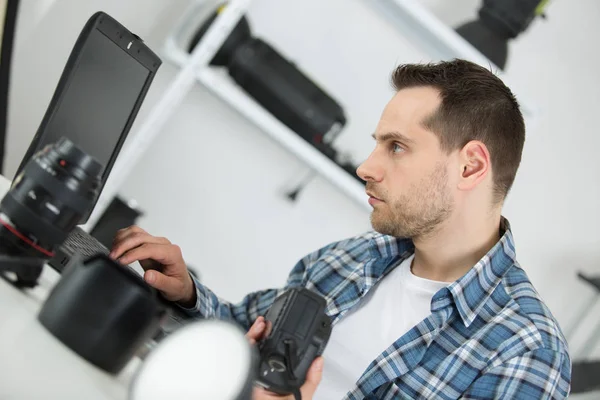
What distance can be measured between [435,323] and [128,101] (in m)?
0.70

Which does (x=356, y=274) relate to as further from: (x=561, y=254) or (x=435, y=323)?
(x=561, y=254)

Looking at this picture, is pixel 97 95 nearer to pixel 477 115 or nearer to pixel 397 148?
pixel 397 148

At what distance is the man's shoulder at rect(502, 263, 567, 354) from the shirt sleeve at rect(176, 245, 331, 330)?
445 mm

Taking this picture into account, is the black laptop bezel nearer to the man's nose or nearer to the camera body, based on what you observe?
the camera body

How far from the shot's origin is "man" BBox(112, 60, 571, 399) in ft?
3.83

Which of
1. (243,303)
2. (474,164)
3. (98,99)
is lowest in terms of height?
(243,303)

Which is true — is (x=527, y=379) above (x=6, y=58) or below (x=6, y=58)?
above

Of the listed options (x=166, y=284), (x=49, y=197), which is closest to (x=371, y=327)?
(x=166, y=284)

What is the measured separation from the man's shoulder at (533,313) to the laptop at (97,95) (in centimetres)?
74

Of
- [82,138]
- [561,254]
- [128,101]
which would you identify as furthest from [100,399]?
[561,254]

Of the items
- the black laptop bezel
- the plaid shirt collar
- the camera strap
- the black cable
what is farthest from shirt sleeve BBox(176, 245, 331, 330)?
the black cable

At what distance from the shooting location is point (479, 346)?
1.16 metres

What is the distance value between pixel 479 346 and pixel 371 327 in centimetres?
25

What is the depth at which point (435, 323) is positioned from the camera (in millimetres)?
1213
